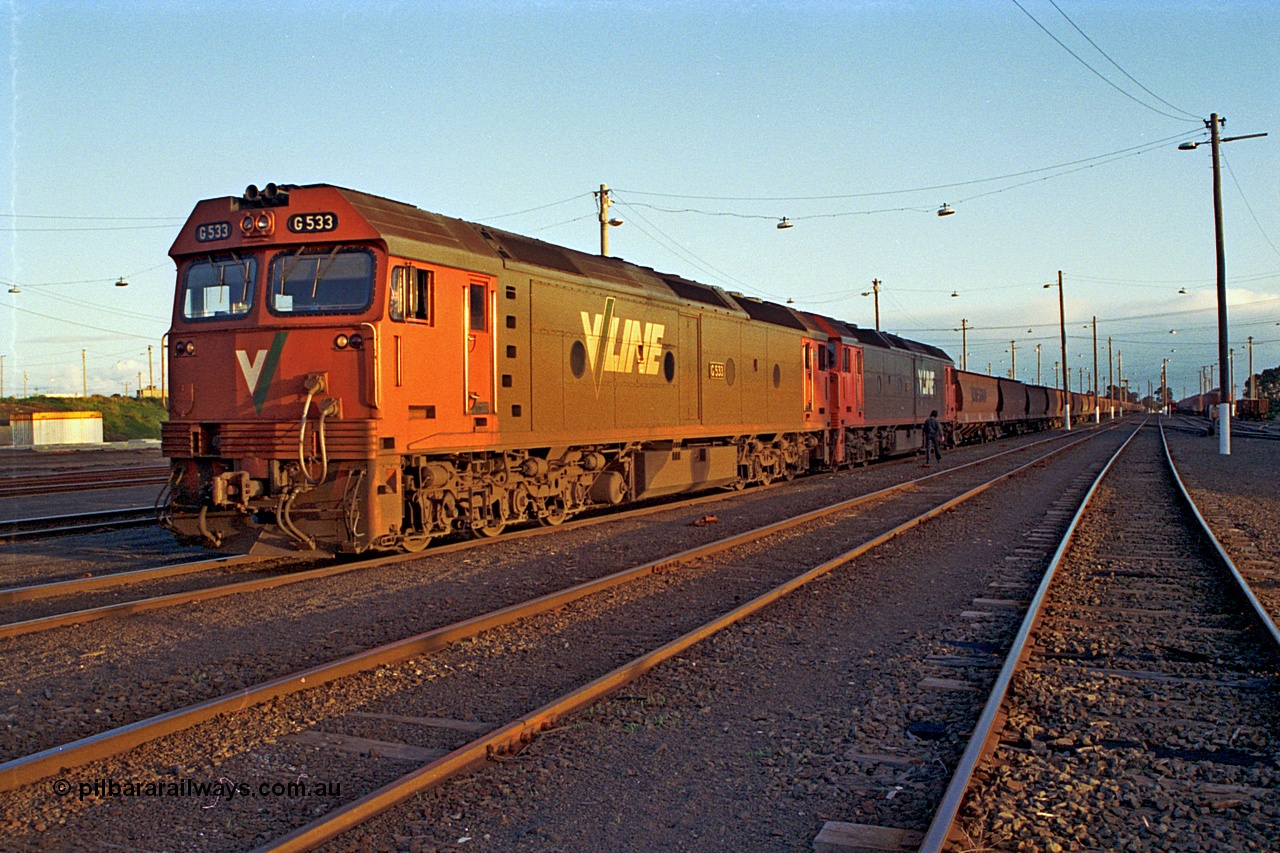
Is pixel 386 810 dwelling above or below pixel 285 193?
below

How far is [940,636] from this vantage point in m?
7.18

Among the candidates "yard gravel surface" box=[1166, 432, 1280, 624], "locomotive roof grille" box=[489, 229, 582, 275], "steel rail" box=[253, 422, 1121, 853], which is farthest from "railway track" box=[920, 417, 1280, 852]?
"locomotive roof grille" box=[489, 229, 582, 275]

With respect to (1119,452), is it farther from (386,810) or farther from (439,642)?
(386,810)

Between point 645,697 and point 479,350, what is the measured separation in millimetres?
6175

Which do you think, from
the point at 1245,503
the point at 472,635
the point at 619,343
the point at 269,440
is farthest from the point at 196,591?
the point at 1245,503

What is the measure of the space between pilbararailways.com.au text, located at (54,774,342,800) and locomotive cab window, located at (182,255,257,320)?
653 cm

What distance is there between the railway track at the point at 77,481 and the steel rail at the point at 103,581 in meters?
9.00

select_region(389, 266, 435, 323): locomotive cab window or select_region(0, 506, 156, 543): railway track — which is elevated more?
select_region(389, 266, 435, 323): locomotive cab window

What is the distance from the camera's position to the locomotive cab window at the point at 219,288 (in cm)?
1003

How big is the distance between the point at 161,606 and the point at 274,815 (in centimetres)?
475

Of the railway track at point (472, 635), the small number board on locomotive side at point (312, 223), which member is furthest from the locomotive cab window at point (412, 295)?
the railway track at point (472, 635)

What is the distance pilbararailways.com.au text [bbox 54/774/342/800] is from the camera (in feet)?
13.8

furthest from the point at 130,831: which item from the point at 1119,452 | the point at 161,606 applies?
the point at 1119,452

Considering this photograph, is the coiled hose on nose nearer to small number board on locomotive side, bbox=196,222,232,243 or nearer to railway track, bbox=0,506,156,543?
small number board on locomotive side, bbox=196,222,232,243
